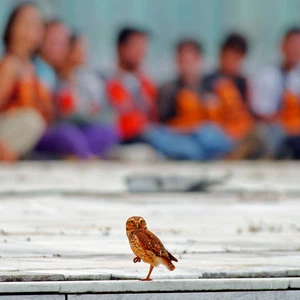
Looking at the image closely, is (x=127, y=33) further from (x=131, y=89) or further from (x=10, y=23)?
(x=10, y=23)

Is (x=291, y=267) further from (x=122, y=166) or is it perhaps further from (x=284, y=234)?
(x=122, y=166)

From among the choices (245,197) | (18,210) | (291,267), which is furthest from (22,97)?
(291,267)

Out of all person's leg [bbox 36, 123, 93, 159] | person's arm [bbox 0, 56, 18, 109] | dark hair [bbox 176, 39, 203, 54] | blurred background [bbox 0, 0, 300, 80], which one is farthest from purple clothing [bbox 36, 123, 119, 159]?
dark hair [bbox 176, 39, 203, 54]

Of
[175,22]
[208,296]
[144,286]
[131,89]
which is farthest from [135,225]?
[175,22]

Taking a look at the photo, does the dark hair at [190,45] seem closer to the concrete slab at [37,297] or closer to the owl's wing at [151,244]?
the owl's wing at [151,244]

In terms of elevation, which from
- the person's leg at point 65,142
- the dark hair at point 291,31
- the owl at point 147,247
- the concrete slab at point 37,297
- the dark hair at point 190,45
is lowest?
the concrete slab at point 37,297

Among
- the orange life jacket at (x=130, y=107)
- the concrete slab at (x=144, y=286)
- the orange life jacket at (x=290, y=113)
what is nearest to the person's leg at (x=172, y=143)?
the orange life jacket at (x=130, y=107)

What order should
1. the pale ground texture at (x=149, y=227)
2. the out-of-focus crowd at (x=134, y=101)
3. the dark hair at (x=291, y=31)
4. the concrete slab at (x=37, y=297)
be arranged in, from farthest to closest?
the dark hair at (x=291, y=31) → the out-of-focus crowd at (x=134, y=101) → the pale ground texture at (x=149, y=227) → the concrete slab at (x=37, y=297)
